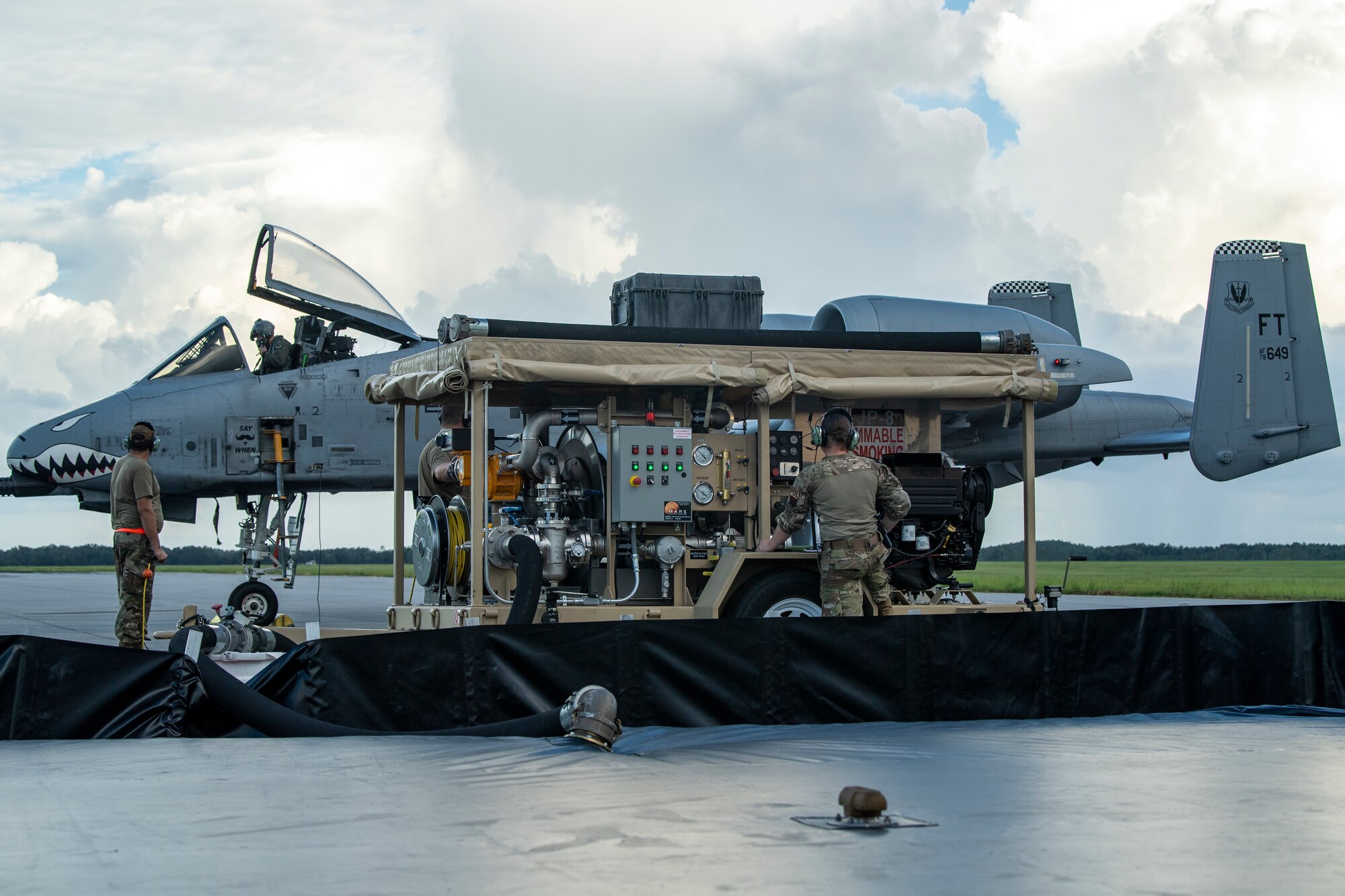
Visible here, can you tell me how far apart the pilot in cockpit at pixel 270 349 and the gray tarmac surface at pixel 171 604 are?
325cm

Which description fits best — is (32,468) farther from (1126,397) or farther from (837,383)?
(1126,397)

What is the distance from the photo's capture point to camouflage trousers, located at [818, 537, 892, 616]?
906 centimetres

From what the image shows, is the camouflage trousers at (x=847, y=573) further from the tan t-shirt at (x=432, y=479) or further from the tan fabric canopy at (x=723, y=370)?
the tan t-shirt at (x=432, y=479)

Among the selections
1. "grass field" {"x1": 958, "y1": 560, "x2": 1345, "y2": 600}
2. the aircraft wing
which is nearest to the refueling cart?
the aircraft wing

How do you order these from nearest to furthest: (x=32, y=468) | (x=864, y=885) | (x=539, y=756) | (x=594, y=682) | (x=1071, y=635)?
(x=864, y=885) < (x=539, y=756) < (x=594, y=682) < (x=1071, y=635) < (x=32, y=468)

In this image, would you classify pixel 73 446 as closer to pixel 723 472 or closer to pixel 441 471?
pixel 441 471

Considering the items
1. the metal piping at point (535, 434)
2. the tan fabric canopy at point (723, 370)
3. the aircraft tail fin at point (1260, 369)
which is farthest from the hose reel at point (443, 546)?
the aircraft tail fin at point (1260, 369)

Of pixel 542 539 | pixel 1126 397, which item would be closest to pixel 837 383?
pixel 542 539

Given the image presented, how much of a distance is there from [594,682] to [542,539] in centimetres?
285

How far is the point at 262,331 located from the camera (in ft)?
60.4

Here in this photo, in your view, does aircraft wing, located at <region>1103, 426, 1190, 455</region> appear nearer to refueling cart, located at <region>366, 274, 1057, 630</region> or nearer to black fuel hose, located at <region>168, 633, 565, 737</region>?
refueling cart, located at <region>366, 274, 1057, 630</region>

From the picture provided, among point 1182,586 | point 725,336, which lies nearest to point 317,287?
point 725,336

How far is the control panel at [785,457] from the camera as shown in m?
10.8

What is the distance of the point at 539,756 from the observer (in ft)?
20.3
